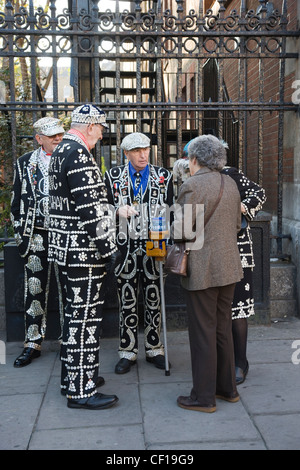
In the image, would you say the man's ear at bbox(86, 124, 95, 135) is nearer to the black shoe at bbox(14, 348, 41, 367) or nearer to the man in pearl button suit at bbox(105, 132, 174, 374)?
the man in pearl button suit at bbox(105, 132, 174, 374)

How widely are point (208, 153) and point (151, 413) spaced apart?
5.77 feet

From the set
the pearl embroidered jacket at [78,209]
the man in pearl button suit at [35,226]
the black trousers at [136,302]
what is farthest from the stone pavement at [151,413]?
the pearl embroidered jacket at [78,209]

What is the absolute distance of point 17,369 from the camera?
184 inches

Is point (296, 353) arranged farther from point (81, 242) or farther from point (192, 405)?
point (81, 242)

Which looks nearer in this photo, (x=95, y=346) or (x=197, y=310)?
(x=197, y=310)

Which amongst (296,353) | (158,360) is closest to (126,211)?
(158,360)

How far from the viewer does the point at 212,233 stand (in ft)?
11.6

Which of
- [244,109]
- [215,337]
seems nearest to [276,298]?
[244,109]

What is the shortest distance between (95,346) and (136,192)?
4.30ft

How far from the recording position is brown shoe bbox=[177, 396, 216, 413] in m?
3.66

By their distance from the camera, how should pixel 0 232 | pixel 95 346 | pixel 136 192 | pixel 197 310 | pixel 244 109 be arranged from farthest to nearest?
pixel 0 232 → pixel 244 109 → pixel 136 192 → pixel 95 346 → pixel 197 310

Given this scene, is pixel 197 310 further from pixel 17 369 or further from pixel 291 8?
pixel 291 8

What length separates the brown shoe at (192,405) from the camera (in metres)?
3.66

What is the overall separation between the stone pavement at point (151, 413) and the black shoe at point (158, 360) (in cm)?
5
